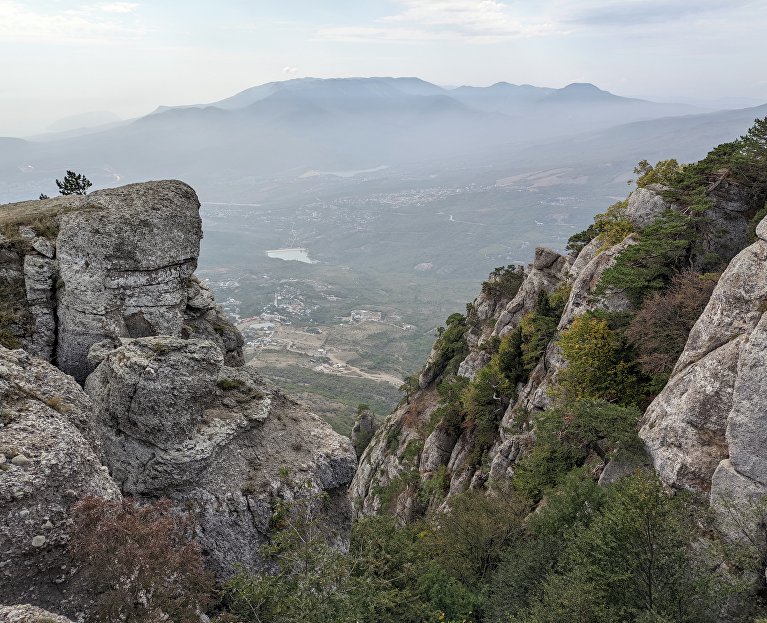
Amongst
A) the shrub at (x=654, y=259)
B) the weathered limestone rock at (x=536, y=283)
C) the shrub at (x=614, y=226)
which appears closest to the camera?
the shrub at (x=654, y=259)

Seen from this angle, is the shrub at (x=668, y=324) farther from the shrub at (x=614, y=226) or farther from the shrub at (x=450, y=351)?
the shrub at (x=450, y=351)

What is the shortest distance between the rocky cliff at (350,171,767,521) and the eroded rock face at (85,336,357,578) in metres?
12.6

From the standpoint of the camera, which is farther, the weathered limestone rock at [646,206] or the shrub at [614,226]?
the shrub at [614,226]

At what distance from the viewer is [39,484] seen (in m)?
10.4

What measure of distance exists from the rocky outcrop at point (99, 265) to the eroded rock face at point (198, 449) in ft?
10.7

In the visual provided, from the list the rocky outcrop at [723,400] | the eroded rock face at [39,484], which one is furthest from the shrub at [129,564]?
the rocky outcrop at [723,400]

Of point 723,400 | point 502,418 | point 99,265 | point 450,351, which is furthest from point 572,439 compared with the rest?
point 450,351

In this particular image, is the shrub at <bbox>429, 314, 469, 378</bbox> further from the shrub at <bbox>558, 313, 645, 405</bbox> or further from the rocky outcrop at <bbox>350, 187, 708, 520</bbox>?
the shrub at <bbox>558, 313, 645, 405</bbox>

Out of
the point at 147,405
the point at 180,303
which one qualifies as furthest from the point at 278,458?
the point at 180,303

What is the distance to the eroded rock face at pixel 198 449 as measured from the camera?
1507 cm

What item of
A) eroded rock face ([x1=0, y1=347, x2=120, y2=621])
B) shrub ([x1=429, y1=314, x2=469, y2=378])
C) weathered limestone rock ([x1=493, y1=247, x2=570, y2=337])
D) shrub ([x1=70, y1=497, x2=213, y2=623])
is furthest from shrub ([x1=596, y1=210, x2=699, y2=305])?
shrub ([x1=429, y1=314, x2=469, y2=378])

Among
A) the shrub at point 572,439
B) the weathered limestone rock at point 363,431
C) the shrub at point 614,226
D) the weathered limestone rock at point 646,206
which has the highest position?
the weathered limestone rock at point 646,206

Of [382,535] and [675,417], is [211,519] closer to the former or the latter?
[382,535]

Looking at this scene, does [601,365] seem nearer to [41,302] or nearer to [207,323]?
[207,323]
